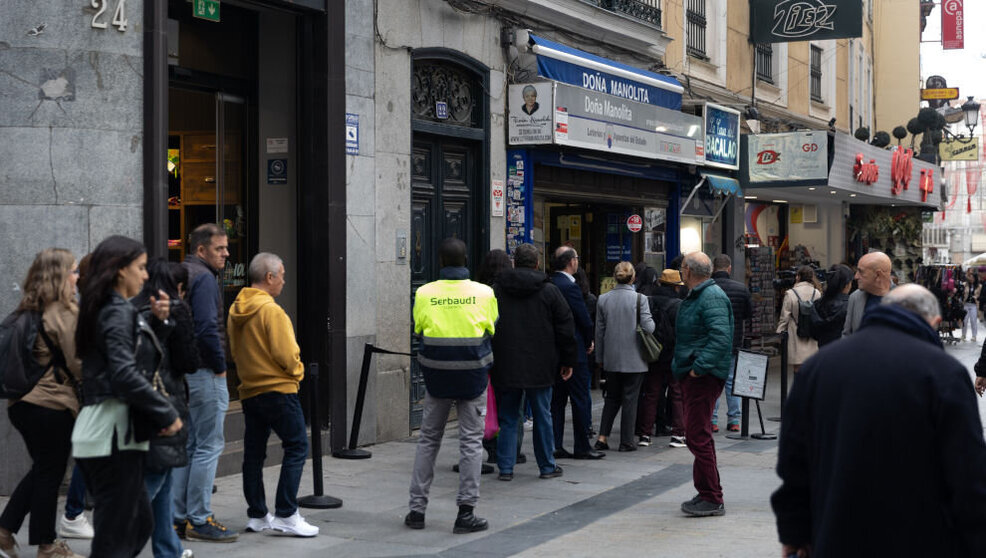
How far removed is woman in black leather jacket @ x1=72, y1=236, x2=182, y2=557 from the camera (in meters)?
5.27

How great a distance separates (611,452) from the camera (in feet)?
35.9

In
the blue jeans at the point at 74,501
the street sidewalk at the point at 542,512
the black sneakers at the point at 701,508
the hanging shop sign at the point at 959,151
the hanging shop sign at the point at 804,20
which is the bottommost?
the street sidewalk at the point at 542,512

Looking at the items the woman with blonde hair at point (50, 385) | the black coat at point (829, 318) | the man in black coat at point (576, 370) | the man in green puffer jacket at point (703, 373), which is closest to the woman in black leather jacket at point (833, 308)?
the black coat at point (829, 318)

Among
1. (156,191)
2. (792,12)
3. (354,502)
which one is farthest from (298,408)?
(792,12)

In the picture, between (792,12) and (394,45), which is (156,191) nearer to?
(394,45)

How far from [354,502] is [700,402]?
2601 mm

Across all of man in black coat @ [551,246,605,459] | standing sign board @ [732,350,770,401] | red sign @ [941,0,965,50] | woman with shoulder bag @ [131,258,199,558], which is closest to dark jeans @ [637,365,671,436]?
standing sign board @ [732,350,770,401]

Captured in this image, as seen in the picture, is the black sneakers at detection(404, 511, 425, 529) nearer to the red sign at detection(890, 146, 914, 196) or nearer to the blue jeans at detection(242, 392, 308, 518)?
the blue jeans at detection(242, 392, 308, 518)

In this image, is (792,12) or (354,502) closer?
(354,502)

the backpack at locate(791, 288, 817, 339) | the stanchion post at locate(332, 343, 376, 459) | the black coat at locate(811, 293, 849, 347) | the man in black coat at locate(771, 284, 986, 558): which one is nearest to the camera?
the man in black coat at locate(771, 284, 986, 558)

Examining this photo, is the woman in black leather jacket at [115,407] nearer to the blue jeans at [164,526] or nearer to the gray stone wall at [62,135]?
the blue jeans at [164,526]

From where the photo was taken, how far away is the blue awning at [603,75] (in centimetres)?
1367

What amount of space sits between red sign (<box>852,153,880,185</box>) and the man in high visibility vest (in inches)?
602

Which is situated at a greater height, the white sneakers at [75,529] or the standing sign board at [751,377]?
the standing sign board at [751,377]
